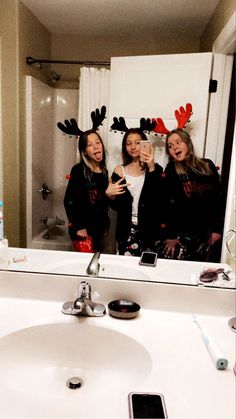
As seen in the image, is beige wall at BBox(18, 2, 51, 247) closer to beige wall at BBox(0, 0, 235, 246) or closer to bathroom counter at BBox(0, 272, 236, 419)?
beige wall at BBox(0, 0, 235, 246)

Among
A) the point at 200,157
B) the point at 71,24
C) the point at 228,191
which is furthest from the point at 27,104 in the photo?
the point at 228,191

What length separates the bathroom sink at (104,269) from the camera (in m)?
1.16

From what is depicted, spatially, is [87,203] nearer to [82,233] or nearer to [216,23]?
[82,233]

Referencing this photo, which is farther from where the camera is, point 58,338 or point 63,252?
point 63,252

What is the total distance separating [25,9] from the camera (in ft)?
3.62

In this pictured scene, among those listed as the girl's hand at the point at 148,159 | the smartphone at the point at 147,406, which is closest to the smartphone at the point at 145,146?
the girl's hand at the point at 148,159

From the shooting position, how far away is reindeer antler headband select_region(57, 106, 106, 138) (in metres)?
1.12

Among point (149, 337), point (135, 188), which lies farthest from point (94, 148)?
point (149, 337)

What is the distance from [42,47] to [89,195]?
0.53 meters

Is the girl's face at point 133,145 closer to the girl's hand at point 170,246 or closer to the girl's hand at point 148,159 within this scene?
the girl's hand at point 148,159

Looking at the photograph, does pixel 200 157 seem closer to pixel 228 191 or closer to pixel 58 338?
pixel 228 191

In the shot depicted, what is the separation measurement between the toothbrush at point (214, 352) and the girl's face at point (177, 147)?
1.87ft

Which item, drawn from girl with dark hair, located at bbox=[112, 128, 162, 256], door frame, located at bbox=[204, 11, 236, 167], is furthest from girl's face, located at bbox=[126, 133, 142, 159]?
door frame, located at bbox=[204, 11, 236, 167]

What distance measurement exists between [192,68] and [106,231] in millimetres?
634
